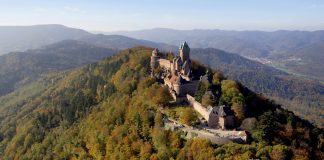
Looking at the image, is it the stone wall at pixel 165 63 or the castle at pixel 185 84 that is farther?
the stone wall at pixel 165 63

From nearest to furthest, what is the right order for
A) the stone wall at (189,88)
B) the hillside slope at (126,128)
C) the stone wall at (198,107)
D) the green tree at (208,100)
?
the hillside slope at (126,128)
the stone wall at (198,107)
the green tree at (208,100)
the stone wall at (189,88)

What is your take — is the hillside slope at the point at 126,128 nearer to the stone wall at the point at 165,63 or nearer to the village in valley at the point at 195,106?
the village in valley at the point at 195,106

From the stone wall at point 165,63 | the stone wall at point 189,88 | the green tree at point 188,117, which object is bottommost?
the green tree at point 188,117

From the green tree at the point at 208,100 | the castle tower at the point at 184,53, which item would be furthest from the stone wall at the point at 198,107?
the castle tower at the point at 184,53

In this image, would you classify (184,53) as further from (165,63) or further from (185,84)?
(185,84)

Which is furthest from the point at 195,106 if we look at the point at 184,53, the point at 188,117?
the point at 184,53

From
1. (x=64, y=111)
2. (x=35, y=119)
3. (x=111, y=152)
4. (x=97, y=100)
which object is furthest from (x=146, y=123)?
(x=35, y=119)

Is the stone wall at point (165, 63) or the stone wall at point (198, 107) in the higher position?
the stone wall at point (165, 63)
